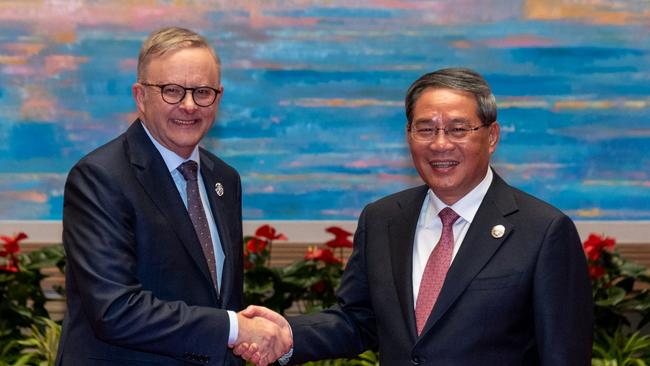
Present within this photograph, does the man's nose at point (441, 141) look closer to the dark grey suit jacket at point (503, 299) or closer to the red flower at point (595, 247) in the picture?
the dark grey suit jacket at point (503, 299)

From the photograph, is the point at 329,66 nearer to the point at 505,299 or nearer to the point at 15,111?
the point at 15,111

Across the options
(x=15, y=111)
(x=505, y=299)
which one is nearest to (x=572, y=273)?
(x=505, y=299)

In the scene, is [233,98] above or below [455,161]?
above

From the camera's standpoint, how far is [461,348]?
9.48 feet

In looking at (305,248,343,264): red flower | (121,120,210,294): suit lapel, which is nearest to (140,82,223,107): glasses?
(121,120,210,294): suit lapel

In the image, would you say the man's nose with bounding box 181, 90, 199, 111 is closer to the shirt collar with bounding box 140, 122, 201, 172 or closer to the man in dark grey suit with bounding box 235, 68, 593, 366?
the shirt collar with bounding box 140, 122, 201, 172

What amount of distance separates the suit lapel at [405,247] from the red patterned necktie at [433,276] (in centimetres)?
3

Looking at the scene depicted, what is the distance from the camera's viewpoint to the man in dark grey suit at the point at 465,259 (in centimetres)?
288

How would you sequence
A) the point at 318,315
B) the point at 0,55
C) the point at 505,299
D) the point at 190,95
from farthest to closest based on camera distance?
the point at 0,55, the point at 318,315, the point at 190,95, the point at 505,299

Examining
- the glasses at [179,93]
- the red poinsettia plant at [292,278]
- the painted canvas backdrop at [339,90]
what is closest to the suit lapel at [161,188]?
the glasses at [179,93]

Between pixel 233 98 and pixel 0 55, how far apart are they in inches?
50.6

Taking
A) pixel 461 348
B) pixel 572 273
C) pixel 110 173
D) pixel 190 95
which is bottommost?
pixel 461 348

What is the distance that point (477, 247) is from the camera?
9.77ft

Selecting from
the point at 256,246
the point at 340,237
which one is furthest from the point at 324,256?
the point at 256,246
